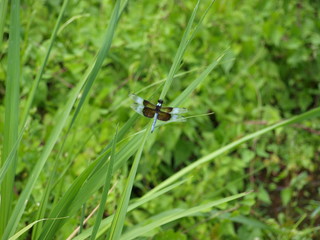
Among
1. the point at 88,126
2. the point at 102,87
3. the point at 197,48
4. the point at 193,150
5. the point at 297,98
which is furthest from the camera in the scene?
the point at 297,98

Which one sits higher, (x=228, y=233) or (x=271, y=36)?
(x=271, y=36)

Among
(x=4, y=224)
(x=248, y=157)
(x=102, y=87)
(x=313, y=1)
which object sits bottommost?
(x=248, y=157)

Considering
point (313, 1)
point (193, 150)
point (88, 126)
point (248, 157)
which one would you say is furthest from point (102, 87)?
point (313, 1)

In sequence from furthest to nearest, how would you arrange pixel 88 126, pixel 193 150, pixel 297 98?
pixel 297 98, pixel 193 150, pixel 88 126

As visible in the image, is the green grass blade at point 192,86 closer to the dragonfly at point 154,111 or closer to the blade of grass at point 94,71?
the dragonfly at point 154,111

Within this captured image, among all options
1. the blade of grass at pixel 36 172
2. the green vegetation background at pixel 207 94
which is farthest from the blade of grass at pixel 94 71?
the green vegetation background at pixel 207 94

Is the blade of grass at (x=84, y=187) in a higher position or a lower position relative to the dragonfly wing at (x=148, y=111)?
lower

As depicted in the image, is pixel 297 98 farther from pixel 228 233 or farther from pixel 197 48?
pixel 228 233
